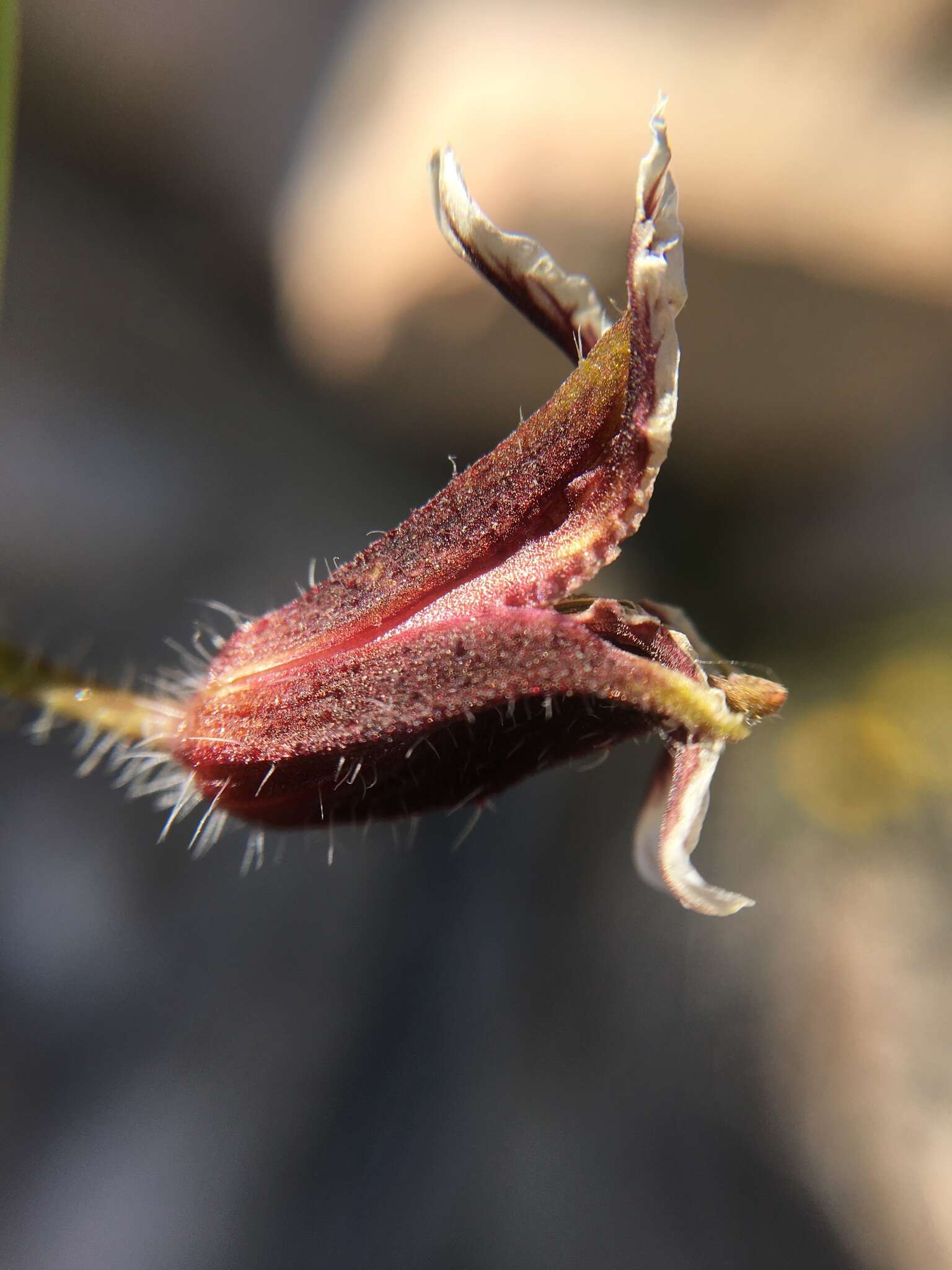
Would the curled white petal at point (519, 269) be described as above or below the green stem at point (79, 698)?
above

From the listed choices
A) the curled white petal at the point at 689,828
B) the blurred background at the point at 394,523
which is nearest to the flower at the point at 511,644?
the curled white petal at the point at 689,828

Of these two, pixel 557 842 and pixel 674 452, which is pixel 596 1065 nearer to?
pixel 557 842

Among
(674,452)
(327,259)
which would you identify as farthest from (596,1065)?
(327,259)

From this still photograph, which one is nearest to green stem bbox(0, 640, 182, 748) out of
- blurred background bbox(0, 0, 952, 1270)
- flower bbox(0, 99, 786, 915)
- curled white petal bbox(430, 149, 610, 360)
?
flower bbox(0, 99, 786, 915)

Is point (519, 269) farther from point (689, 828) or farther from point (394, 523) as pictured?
point (394, 523)

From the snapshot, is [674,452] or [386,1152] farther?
[674,452]

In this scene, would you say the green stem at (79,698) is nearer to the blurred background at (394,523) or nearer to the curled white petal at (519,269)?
the curled white petal at (519,269)

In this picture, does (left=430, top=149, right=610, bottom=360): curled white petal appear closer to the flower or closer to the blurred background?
the flower
